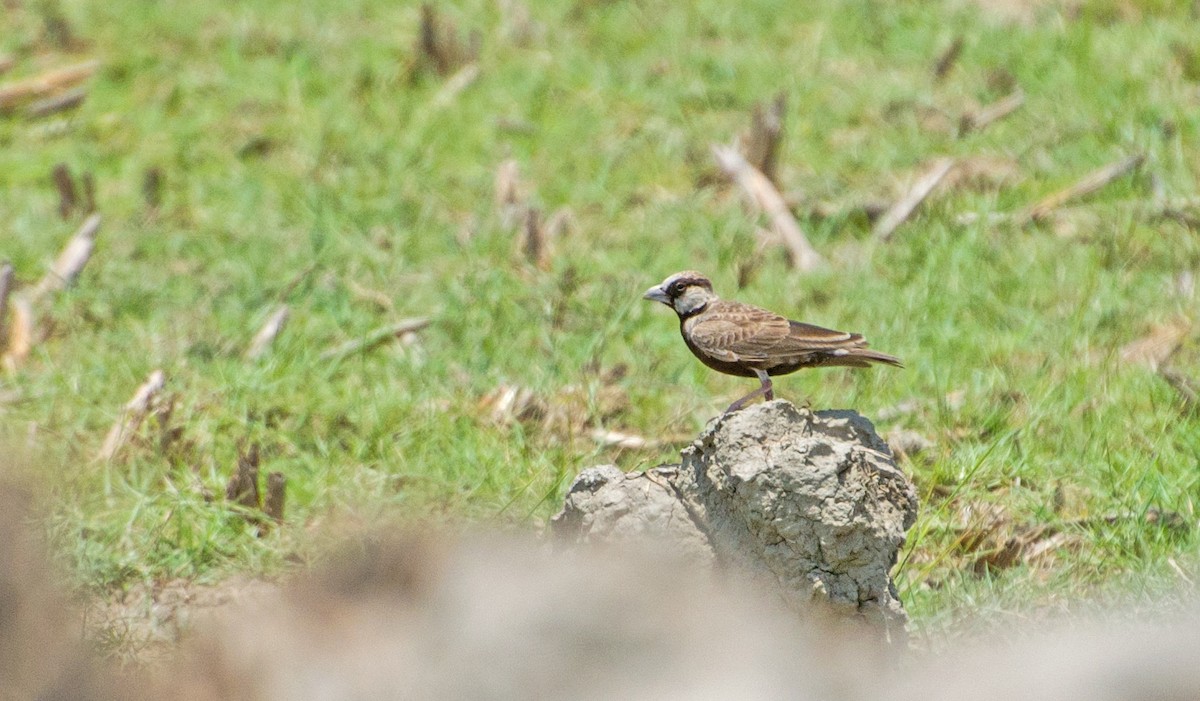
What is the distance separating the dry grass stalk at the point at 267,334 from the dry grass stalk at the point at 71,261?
3.64 feet

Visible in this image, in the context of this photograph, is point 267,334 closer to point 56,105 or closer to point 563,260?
point 563,260

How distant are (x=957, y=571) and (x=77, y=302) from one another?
167 inches

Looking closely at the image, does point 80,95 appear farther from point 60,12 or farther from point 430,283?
point 430,283

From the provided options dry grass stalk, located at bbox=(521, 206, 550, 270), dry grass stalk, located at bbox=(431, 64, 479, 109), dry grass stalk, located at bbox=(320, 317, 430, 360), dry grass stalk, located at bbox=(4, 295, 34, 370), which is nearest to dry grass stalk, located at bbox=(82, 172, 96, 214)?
dry grass stalk, located at bbox=(4, 295, 34, 370)

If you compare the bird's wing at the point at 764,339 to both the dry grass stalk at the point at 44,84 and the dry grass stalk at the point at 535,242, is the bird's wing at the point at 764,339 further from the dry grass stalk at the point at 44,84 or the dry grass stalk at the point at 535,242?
the dry grass stalk at the point at 44,84

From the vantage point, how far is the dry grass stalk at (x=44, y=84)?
9.51 metres

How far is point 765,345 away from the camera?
4902mm

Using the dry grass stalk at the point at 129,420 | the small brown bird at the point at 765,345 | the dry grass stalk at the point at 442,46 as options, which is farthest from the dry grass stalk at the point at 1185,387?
the dry grass stalk at the point at 442,46

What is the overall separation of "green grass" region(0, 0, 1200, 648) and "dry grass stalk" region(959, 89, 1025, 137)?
0.07m

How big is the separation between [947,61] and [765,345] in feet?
15.5

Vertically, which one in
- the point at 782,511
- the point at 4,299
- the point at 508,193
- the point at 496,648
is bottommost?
the point at 508,193

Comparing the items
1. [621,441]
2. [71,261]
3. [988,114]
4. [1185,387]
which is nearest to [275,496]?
[621,441]

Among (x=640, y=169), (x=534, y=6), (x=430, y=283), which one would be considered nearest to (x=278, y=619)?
(x=430, y=283)

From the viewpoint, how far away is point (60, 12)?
10.3m
